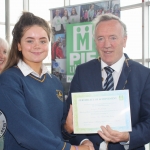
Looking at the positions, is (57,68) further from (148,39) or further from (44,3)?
(44,3)

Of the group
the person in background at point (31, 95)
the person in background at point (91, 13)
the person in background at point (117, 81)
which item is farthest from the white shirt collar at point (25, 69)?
the person in background at point (91, 13)

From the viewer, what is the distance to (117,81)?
88.0 inches

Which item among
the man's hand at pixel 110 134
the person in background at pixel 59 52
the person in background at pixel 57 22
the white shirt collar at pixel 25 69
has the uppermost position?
the person in background at pixel 57 22

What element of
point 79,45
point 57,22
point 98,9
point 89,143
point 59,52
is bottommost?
point 89,143

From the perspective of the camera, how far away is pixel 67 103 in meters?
2.42

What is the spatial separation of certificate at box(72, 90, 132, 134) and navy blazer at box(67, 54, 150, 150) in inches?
5.7

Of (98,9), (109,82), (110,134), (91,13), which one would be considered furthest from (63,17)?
(110,134)

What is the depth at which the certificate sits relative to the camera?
2.01 metres

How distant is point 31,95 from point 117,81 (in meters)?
0.78

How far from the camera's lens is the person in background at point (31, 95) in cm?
176

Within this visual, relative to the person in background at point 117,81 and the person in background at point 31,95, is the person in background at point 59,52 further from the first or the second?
the person in background at point 31,95

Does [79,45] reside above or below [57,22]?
below

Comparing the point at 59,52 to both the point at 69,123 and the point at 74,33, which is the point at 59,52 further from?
the point at 69,123

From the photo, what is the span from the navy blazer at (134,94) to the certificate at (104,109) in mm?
146
